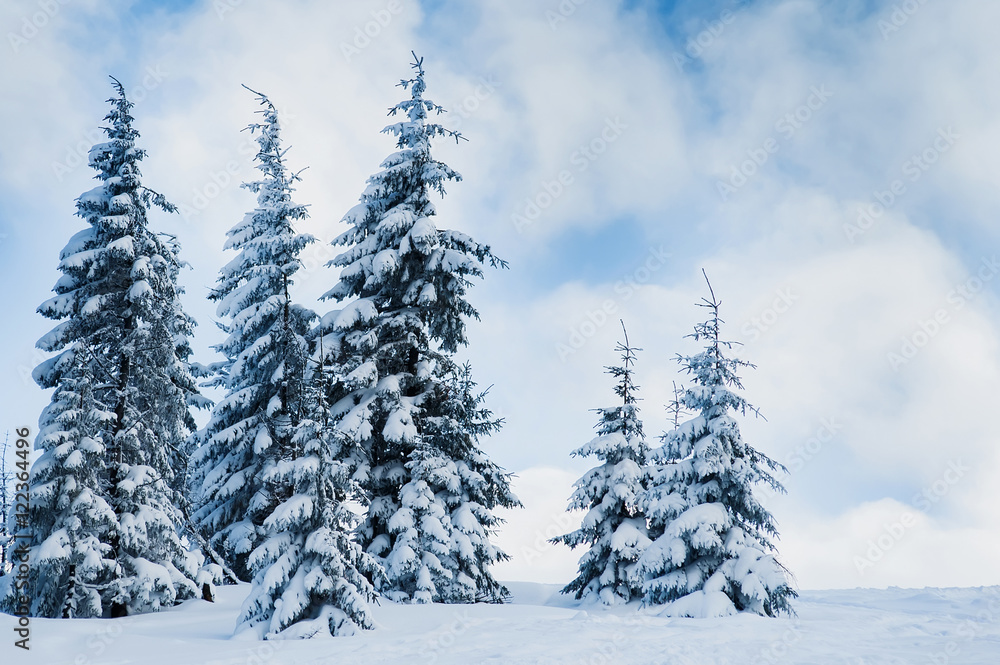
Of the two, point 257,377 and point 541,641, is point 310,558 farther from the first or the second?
point 257,377

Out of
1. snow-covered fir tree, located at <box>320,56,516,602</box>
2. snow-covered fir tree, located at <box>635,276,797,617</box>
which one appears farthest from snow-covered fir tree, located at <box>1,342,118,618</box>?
snow-covered fir tree, located at <box>635,276,797,617</box>

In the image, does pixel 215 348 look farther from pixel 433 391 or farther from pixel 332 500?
pixel 332 500

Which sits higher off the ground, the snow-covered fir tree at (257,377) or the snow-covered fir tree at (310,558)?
the snow-covered fir tree at (257,377)

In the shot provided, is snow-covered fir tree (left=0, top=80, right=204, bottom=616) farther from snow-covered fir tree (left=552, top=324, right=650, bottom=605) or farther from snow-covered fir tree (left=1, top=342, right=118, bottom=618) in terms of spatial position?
snow-covered fir tree (left=552, top=324, right=650, bottom=605)

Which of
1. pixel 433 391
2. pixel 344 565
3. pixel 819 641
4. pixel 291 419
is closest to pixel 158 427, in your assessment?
pixel 291 419

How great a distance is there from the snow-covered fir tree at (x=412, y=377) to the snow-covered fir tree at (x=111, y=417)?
15.8ft

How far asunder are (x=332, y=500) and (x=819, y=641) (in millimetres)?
8826

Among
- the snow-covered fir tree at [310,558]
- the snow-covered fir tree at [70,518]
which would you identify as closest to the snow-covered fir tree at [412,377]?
the snow-covered fir tree at [310,558]

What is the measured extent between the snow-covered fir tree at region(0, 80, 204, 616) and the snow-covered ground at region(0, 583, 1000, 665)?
188cm

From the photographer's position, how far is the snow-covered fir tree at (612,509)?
2108 centimetres

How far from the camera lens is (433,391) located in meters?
20.6

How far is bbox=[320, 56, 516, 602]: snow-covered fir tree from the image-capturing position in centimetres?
1842

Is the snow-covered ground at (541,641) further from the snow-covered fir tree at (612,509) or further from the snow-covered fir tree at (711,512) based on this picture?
the snow-covered fir tree at (612,509)

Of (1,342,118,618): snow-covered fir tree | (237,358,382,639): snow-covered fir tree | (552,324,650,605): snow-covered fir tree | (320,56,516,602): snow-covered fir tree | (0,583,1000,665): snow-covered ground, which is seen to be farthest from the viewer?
(552,324,650,605): snow-covered fir tree
